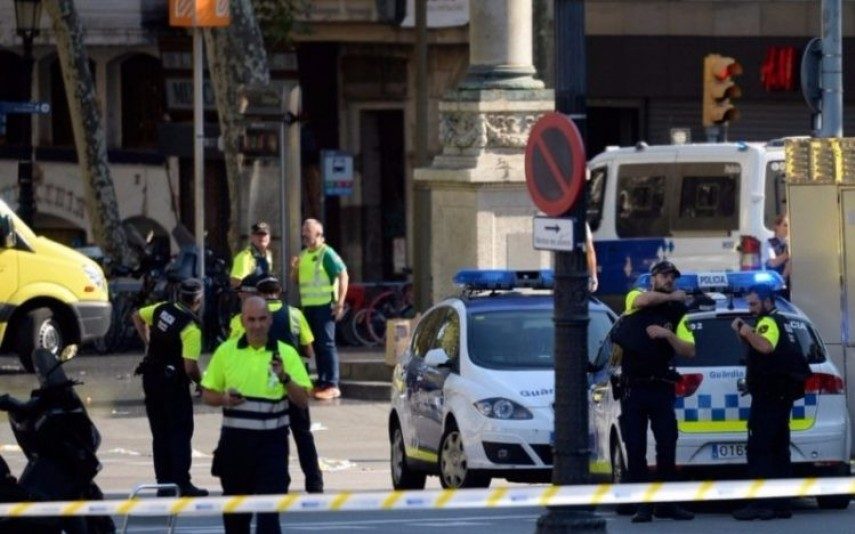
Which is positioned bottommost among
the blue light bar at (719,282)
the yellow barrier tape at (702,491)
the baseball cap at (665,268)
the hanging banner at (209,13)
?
the yellow barrier tape at (702,491)

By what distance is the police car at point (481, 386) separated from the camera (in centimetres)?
1642

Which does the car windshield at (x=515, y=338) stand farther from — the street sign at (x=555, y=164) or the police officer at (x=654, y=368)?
the street sign at (x=555, y=164)

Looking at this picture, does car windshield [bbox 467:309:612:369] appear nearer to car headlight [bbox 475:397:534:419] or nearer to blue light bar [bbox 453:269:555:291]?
blue light bar [bbox 453:269:555:291]

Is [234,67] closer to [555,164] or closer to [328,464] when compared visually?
[328,464]

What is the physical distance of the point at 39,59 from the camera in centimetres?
3781

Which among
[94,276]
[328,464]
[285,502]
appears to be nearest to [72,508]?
[285,502]

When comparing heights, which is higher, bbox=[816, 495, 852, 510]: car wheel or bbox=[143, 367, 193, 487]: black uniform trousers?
bbox=[143, 367, 193, 487]: black uniform trousers

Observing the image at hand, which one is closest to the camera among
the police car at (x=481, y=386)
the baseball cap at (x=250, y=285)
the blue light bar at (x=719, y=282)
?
the blue light bar at (x=719, y=282)

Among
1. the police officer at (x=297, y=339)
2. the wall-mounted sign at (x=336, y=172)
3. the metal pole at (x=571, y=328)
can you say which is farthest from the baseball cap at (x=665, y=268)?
the wall-mounted sign at (x=336, y=172)

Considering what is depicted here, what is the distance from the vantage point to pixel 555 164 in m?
12.6

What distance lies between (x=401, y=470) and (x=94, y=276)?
31.7 ft

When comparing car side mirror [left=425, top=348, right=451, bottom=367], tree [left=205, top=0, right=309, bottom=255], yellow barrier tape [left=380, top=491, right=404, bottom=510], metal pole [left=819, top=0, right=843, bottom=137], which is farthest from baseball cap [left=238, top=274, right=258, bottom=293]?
tree [left=205, top=0, right=309, bottom=255]

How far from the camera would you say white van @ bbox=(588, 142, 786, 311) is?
1040 inches

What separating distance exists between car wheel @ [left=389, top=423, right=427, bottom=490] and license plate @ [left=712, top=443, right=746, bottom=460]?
2625mm
